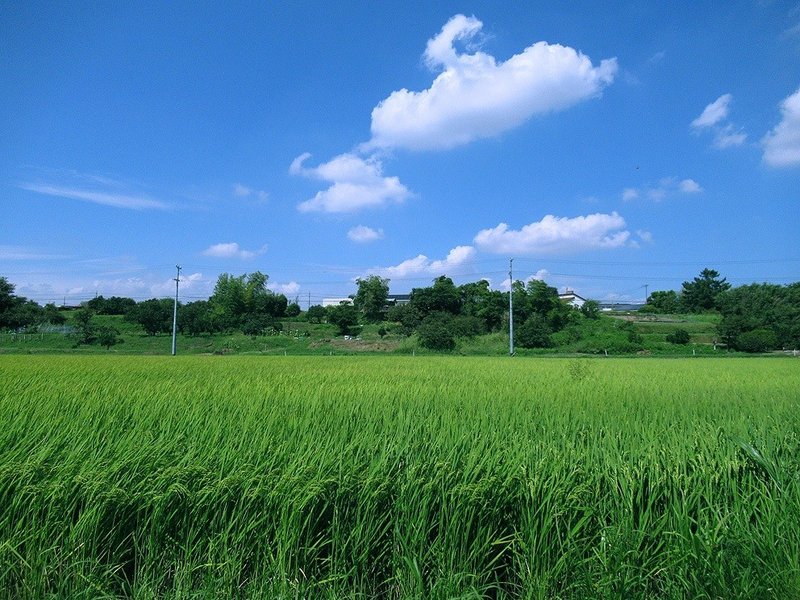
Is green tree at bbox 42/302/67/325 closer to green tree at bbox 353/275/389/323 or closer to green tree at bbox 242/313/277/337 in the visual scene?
green tree at bbox 242/313/277/337

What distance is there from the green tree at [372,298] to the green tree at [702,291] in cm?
4248

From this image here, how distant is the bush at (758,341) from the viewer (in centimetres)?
3769

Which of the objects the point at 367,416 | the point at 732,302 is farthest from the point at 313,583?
the point at 732,302

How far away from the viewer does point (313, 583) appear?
1.88m

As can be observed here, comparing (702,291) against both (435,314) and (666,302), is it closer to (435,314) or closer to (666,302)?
(666,302)

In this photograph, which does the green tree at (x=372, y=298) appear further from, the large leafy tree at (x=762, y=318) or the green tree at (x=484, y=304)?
the large leafy tree at (x=762, y=318)

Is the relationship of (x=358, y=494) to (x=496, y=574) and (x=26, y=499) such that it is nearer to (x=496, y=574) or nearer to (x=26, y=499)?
(x=496, y=574)

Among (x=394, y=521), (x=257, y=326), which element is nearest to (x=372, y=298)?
(x=257, y=326)

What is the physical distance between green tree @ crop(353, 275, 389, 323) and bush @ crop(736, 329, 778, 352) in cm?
3579

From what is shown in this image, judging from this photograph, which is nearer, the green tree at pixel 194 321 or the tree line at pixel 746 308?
the tree line at pixel 746 308

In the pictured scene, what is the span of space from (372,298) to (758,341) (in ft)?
127

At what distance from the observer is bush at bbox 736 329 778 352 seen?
3769 centimetres

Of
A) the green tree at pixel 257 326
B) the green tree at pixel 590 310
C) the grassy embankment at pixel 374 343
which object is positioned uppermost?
the green tree at pixel 590 310

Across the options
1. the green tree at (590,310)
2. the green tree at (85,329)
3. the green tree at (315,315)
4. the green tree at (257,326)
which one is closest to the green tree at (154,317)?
the green tree at (85,329)
